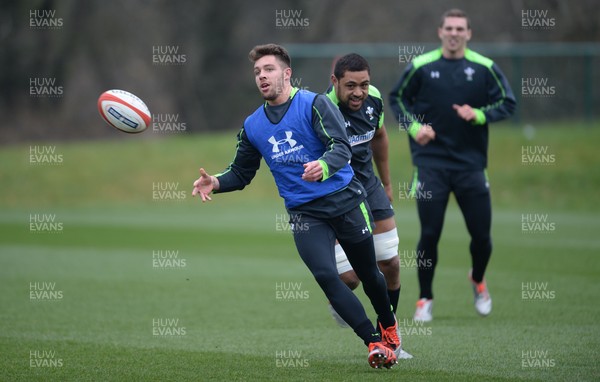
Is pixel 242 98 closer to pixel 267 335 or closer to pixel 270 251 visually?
pixel 270 251

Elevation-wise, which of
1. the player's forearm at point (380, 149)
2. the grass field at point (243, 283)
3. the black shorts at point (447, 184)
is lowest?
the grass field at point (243, 283)

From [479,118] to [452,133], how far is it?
37 cm

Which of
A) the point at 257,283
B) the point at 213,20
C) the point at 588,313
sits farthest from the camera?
the point at 213,20

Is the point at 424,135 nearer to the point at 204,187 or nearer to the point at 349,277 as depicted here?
the point at 349,277

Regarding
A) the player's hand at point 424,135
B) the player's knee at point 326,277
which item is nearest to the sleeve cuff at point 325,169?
the player's knee at point 326,277

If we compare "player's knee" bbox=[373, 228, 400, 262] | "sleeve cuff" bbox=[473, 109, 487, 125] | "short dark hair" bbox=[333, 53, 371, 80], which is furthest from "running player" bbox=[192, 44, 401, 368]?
"sleeve cuff" bbox=[473, 109, 487, 125]

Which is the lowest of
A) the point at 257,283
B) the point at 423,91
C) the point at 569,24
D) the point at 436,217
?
the point at 257,283

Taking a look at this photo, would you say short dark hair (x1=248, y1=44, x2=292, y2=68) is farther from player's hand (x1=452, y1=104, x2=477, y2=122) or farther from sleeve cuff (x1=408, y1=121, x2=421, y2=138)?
player's hand (x1=452, y1=104, x2=477, y2=122)

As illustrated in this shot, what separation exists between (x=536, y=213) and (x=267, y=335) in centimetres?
1269

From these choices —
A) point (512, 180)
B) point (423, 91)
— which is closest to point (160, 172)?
point (512, 180)

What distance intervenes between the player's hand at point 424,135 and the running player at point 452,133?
7 centimetres

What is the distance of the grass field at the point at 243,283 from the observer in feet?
25.1

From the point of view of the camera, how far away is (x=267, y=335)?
29.7ft

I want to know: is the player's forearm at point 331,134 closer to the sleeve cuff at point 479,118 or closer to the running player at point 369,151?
the running player at point 369,151
